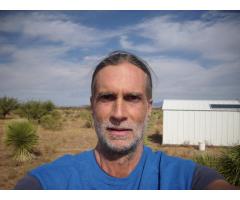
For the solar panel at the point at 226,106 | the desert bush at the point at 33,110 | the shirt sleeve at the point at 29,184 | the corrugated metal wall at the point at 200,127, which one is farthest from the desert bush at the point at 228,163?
the desert bush at the point at 33,110

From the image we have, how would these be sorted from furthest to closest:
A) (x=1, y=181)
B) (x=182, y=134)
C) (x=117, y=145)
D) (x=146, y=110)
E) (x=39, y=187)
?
(x=182, y=134) < (x=1, y=181) < (x=146, y=110) < (x=117, y=145) < (x=39, y=187)

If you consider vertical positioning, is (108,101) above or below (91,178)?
above

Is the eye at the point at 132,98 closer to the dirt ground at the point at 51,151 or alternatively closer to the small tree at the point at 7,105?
the dirt ground at the point at 51,151

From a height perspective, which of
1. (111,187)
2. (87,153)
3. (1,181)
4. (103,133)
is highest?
(103,133)

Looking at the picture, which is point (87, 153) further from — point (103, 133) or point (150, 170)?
point (150, 170)

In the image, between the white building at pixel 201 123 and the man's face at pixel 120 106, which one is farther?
the white building at pixel 201 123
